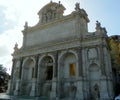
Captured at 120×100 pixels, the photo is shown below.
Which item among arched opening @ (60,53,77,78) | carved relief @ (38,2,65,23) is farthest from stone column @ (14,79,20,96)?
carved relief @ (38,2,65,23)

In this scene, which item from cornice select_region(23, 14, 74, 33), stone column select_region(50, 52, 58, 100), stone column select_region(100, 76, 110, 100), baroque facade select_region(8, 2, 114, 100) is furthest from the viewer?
cornice select_region(23, 14, 74, 33)

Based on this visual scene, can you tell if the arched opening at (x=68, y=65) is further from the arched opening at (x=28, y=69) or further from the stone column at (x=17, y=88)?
the stone column at (x=17, y=88)

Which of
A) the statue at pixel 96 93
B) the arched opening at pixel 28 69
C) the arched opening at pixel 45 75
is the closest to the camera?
the statue at pixel 96 93

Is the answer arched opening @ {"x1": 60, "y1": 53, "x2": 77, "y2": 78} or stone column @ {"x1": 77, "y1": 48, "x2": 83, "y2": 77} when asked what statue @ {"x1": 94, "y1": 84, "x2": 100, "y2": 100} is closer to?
stone column @ {"x1": 77, "y1": 48, "x2": 83, "y2": 77}

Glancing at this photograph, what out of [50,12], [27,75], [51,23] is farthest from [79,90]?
[50,12]

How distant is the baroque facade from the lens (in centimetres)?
2165

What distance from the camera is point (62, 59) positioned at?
25.7 meters

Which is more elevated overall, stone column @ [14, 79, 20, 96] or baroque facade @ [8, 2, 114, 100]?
baroque facade @ [8, 2, 114, 100]

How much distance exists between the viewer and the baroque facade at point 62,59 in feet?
Result: 71.0

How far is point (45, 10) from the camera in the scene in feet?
104

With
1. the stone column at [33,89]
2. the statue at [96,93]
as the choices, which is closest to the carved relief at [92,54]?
the statue at [96,93]

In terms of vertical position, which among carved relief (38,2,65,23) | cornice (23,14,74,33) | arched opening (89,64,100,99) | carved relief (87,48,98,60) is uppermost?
carved relief (38,2,65,23)

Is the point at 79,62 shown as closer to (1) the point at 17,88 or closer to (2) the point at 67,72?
(2) the point at 67,72

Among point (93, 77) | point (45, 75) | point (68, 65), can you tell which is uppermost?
point (68, 65)
